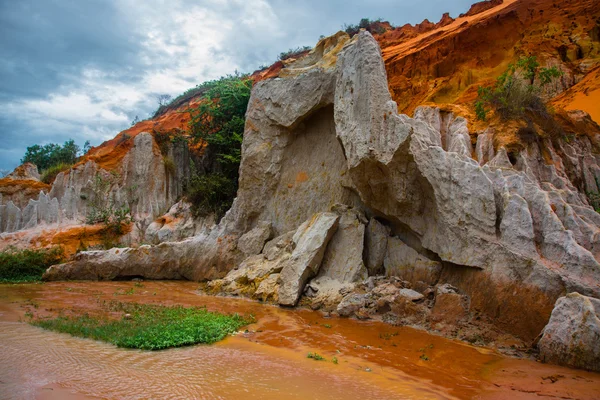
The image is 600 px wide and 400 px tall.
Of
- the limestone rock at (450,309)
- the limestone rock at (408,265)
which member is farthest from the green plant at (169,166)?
the limestone rock at (450,309)

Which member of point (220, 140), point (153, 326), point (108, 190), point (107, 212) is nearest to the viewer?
point (153, 326)

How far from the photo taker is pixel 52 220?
60.7ft

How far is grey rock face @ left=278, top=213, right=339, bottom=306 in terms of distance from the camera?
1042cm

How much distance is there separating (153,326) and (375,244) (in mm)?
6536

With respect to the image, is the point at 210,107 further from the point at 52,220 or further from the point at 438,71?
the point at 438,71

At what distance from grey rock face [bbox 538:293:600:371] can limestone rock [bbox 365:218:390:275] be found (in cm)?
519

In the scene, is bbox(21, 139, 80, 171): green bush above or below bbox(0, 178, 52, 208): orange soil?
above

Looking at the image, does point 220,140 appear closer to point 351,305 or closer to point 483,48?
point 351,305

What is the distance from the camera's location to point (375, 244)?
37.6 feet

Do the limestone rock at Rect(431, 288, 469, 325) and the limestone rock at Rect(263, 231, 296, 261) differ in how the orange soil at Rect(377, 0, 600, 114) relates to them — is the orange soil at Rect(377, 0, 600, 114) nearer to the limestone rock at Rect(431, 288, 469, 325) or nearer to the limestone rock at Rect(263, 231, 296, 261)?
the limestone rock at Rect(263, 231, 296, 261)

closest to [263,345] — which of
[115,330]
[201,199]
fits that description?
[115,330]

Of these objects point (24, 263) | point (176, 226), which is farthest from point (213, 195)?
point (24, 263)

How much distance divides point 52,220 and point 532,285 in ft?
64.4

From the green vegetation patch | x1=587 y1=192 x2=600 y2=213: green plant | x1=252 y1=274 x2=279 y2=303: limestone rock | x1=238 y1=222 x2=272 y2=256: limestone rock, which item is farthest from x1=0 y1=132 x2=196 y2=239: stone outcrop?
x1=587 y1=192 x2=600 y2=213: green plant
